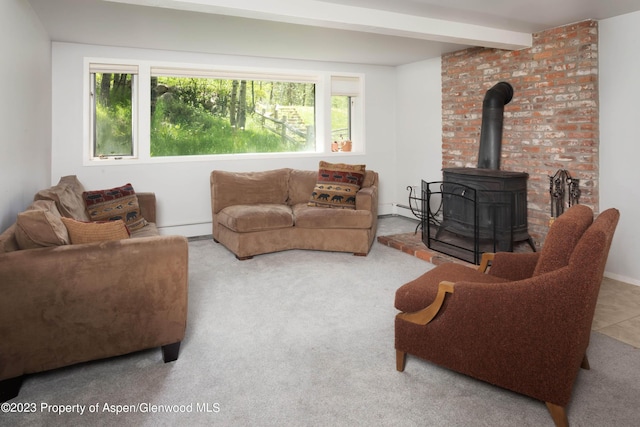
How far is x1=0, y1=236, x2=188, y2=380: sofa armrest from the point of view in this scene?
2084 mm

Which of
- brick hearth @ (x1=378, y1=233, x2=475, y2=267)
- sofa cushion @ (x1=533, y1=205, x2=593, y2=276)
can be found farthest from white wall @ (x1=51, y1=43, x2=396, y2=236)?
sofa cushion @ (x1=533, y1=205, x2=593, y2=276)

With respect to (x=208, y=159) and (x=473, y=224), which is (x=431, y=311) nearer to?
(x=473, y=224)

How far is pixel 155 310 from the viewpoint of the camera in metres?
2.38

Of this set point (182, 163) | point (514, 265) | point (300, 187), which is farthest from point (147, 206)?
point (514, 265)

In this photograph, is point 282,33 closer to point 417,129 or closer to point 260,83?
point 260,83

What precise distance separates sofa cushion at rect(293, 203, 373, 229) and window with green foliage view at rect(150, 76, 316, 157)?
1736 mm

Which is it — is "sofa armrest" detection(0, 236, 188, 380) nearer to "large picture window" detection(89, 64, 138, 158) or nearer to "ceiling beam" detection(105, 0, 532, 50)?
"ceiling beam" detection(105, 0, 532, 50)

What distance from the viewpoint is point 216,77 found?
5.61 meters

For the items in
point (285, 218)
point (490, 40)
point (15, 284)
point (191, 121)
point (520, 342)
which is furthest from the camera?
point (191, 121)

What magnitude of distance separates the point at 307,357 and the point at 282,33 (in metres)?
3.23

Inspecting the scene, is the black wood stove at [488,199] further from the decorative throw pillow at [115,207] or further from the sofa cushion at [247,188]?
the decorative throw pillow at [115,207]

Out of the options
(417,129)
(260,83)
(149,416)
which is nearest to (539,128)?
(417,129)

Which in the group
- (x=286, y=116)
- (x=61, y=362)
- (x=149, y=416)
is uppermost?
(x=286, y=116)

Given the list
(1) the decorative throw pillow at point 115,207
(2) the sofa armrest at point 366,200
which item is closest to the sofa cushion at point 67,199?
(1) the decorative throw pillow at point 115,207
